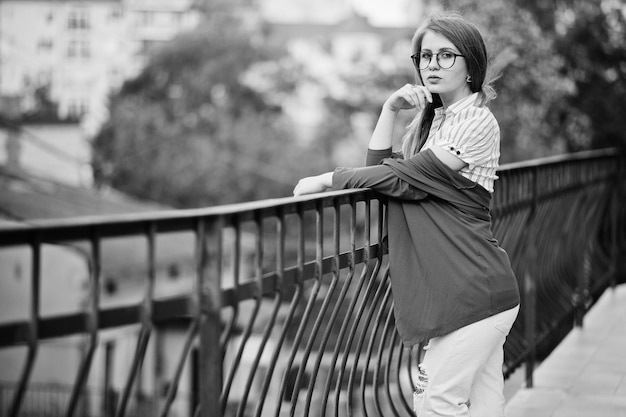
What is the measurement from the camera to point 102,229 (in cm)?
159

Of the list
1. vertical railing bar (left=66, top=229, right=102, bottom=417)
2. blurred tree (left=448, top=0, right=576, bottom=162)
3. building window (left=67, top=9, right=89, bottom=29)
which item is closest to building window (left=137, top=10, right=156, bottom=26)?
building window (left=67, top=9, right=89, bottom=29)

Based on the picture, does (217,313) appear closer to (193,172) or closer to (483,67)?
(483,67)

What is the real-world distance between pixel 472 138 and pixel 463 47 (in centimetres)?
29

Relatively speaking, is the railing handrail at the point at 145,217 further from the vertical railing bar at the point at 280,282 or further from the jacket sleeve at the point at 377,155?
the jacket sleeve at the point at 377,155

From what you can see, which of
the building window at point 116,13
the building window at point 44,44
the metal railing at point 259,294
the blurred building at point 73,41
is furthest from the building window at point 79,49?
the metal railing at point 259,294

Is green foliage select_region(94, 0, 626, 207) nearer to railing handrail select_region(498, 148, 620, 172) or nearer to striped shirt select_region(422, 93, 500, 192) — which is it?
railing handrail select_region(498, 148, 620, 172)

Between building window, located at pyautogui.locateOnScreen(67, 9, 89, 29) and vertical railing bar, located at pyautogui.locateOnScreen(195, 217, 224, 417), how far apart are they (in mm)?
79678

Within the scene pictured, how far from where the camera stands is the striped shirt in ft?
8.43

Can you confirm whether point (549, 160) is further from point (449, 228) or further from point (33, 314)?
point (33, 314)

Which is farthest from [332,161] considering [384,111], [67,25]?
[384,111]

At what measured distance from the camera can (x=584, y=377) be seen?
4.72 meters

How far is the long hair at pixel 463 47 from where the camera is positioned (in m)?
2.68

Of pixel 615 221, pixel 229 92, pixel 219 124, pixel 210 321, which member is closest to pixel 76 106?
pixel 229 92

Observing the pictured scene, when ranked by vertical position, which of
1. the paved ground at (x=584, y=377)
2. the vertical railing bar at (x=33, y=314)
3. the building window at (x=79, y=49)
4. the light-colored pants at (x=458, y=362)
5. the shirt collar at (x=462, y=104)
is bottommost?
the building window at (x=79, y=49)
